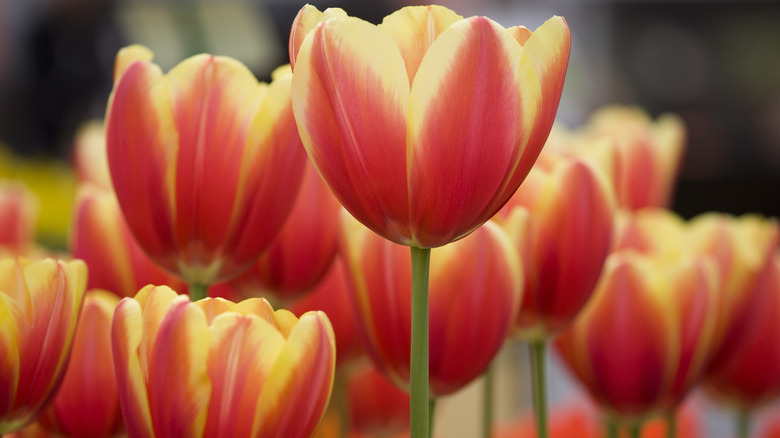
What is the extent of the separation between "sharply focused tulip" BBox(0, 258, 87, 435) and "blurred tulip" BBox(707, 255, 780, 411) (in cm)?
25

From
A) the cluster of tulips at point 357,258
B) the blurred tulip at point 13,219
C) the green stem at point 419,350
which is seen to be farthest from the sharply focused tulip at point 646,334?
the blurred tulip at point 13,219

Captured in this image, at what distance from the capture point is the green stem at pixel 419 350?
0.24 meters

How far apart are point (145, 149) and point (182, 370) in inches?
3.1

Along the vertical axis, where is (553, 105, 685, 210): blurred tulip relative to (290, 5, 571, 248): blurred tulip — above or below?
below

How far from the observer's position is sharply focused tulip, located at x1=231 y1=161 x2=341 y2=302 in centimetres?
32

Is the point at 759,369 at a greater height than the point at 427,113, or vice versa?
the point at 427,113

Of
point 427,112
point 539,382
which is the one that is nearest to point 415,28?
point 427,112

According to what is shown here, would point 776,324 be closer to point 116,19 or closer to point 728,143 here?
point 116,19

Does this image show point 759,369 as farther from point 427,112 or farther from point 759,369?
point 427,112

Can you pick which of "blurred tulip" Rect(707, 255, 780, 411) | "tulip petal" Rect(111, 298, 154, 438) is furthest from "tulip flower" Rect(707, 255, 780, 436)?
"tulip petal" Rect(111, 298, 154, 438)

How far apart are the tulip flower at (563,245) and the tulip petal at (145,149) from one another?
0.35 feet

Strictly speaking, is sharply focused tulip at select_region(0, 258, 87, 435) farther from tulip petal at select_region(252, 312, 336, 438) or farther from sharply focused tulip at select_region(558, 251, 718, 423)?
sharply focused tulip at select_region(558, 251, 718, 423)

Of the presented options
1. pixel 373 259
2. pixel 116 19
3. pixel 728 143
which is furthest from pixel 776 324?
pixel 728 143

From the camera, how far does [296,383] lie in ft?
0.74
